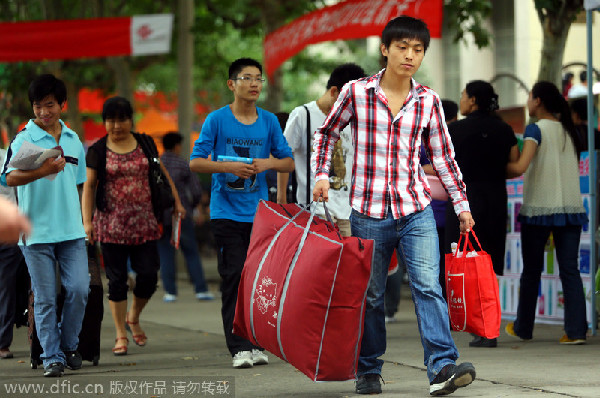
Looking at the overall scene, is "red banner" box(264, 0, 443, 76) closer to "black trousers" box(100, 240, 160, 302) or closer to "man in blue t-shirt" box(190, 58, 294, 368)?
Result: "man in blue t-shirt" box(190, 58, 294, 368)

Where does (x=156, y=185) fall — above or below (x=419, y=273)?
above

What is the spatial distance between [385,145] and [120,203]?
3091mm

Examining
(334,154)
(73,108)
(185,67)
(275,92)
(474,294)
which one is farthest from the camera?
(73,108)

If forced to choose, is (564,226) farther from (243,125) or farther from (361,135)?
(361,135)

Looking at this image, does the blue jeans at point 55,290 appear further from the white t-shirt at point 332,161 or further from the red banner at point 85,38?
the red banner at point 85,38

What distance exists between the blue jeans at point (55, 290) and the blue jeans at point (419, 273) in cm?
226

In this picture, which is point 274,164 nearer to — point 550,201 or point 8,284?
point 550,201

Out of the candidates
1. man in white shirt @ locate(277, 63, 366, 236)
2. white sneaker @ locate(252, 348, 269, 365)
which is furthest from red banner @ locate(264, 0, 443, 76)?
white sneaker @ locate(252, 348, 269, 365)

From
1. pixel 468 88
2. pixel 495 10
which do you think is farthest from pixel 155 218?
pixel 495 10

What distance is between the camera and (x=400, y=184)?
576cm

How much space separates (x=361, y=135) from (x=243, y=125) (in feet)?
5.98

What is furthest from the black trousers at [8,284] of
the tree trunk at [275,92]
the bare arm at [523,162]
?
the tree trunk at [275,92]

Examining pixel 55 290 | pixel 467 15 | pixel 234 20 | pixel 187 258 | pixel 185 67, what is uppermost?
pixel 234 20

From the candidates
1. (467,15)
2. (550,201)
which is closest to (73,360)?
(550,201)
